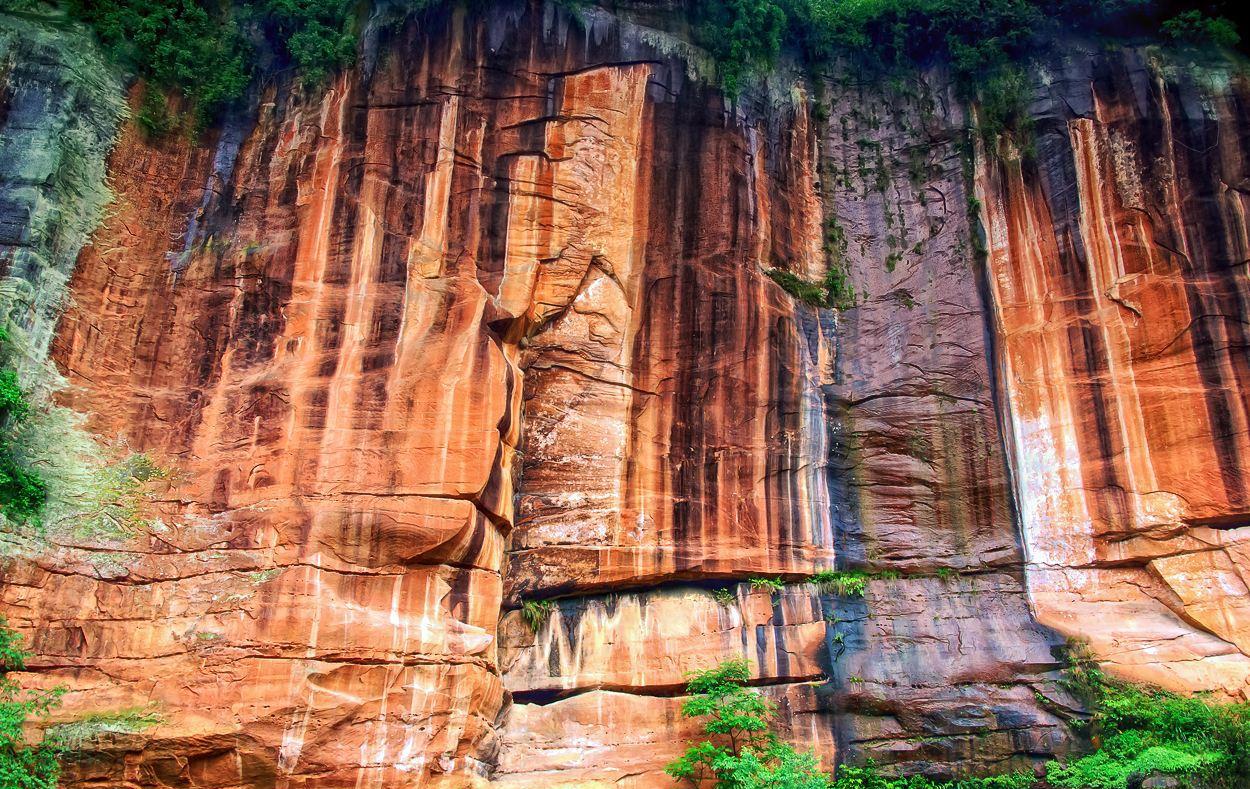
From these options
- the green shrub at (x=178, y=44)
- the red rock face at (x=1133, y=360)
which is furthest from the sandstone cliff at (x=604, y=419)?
the green shrub at (x=178, y=44)

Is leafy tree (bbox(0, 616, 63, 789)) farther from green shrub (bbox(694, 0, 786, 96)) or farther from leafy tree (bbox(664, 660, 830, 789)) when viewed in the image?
green shrub (bbox(694, 0, 786, 96))

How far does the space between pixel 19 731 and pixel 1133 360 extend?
620 inches

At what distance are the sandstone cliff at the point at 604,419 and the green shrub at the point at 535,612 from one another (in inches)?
4.3

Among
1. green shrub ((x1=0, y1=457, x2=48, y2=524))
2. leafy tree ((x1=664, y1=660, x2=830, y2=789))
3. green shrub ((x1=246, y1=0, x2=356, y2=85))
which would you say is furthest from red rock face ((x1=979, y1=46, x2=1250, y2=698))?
green shrub ((x1=0, y1=457, x2=48, y2=524))

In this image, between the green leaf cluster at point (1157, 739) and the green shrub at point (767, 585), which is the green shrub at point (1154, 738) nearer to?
the green leaf cluster at point (1157, 739)

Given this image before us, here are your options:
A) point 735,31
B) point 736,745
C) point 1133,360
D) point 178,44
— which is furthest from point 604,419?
point 178,44

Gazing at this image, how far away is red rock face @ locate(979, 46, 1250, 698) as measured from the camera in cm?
1272

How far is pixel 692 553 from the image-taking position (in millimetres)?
13516

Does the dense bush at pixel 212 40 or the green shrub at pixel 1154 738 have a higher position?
the dense bush at pixel 212 40

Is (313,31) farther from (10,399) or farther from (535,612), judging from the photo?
(535,612)

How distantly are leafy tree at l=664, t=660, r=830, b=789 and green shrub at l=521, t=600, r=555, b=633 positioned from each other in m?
Answer: 2.33

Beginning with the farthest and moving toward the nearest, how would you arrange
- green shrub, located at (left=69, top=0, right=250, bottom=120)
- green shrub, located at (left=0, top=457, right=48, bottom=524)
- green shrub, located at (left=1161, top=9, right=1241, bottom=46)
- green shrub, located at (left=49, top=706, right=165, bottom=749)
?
green shrub, located at (left=1161, top=9, right=1241, bottom=46) < green shrub, located at (left=69, top=0, right=250, bottom=120) < green shrub, located at (left=0, top=457, right=48, bottom=524) < green shrub, located at (left=49, top=706, right=165, bottom=749)

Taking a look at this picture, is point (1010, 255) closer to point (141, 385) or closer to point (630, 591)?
point (630, 591)

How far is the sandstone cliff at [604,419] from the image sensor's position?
453 inches
